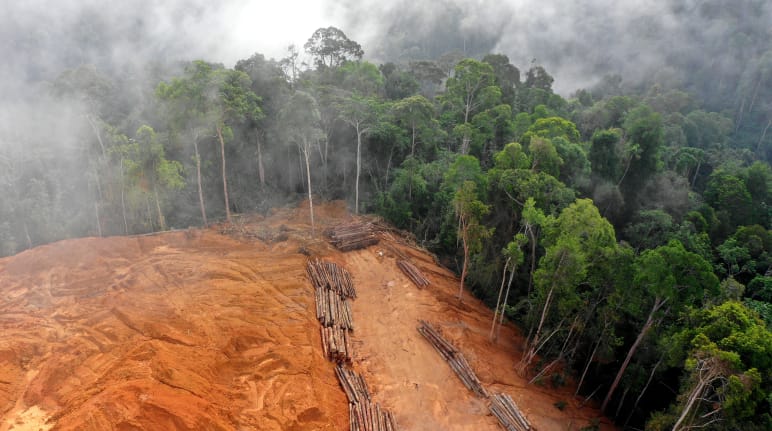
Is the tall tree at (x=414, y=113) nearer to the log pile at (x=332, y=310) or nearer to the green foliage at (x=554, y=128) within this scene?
the green foliage at (x=554, y=128)

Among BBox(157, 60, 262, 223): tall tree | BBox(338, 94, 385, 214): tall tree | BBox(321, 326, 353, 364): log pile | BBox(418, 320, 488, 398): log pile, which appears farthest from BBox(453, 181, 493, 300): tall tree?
BBox(157, 60, 262, 223): tall tree

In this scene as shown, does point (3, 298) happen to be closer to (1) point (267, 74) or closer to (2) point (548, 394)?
(1) point (267, 74)

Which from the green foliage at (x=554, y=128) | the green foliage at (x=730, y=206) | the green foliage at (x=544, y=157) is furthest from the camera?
the green foliage at (x=730, y=206)

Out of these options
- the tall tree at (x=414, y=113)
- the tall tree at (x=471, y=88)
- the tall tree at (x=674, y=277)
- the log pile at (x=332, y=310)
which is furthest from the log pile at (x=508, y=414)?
the tall tree at (x=471, y=88)

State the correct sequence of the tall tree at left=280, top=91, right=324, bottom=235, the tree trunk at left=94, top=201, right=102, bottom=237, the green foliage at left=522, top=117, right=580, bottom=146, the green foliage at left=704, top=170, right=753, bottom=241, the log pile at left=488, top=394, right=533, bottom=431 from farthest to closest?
1. the green foliage at left=704, top=170, right=753, bottom=241
2. the tree trunk at left=94, top=201, right=102, bottom=237
3. the green foliage at left=522, top=117, right=580, bottom=146
4. the tall tree at left=280, top=91, right=324, bottom=235
5. the log pile at left=488, top=394, right=533, bottom=431

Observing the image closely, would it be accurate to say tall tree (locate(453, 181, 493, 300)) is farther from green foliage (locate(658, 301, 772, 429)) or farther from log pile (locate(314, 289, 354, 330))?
green foliage (locate(658, 301, 772, 429))

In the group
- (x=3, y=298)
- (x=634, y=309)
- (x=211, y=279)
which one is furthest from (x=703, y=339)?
(x=3, y=298)
